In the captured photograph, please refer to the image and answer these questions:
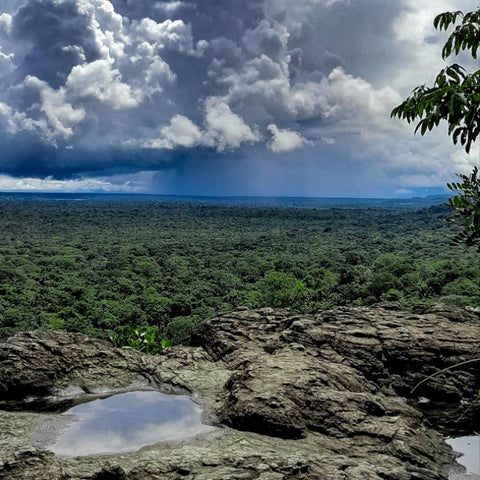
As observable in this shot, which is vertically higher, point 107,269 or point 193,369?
point 193,369

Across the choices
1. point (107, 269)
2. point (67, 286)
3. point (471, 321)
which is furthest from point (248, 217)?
point (471, 321)

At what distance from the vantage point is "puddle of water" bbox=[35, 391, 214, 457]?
8922mm

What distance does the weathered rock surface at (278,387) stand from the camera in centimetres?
793

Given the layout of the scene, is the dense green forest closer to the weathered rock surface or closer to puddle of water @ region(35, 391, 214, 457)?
the weathered rock surface

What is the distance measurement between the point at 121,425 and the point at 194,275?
5538 cm

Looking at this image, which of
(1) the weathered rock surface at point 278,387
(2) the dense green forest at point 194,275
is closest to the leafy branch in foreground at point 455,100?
(2) the dense green forest at point 194,275

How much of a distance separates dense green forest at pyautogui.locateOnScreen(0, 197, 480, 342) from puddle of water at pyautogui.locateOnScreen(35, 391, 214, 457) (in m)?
6.19

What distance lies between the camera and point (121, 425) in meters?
9.74

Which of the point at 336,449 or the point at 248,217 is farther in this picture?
the point at 248,217

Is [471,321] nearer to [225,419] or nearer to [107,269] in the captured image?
[225,419]

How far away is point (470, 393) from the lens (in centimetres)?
1361

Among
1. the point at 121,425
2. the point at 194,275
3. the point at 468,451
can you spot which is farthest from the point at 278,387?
the point at 194,275

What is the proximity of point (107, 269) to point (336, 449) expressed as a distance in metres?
61.6

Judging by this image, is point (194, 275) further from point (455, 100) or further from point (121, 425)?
point (455, 100)
